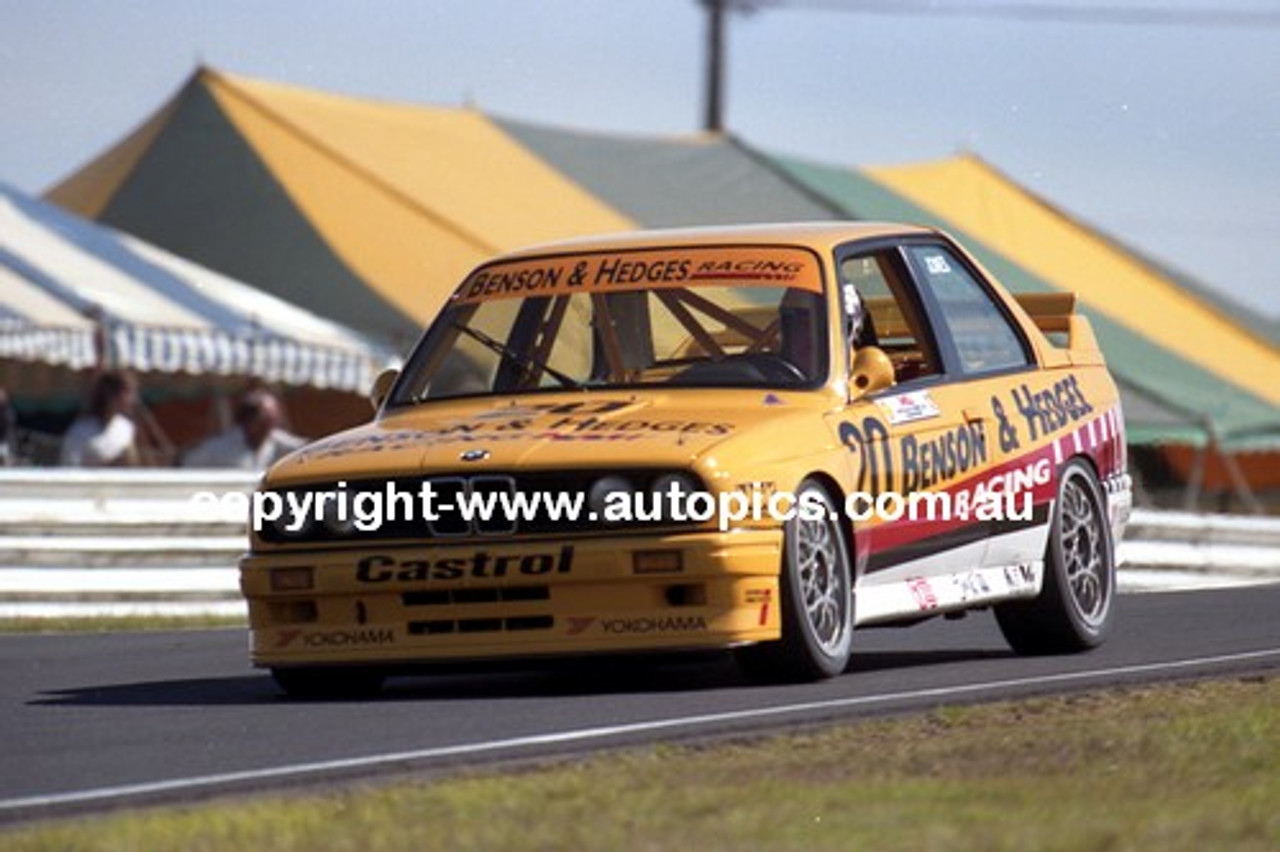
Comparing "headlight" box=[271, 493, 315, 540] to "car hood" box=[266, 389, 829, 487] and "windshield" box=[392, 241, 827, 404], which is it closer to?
"car hood" box=[266, 389, 829, 487]

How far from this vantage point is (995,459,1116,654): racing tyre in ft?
33.4

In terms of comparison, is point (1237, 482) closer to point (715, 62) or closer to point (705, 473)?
point (705, 473)

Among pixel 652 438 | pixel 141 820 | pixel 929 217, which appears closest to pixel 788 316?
pixel 652 438

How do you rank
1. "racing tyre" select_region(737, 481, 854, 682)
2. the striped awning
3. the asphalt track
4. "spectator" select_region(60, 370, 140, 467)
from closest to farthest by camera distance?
the asphalt track, "racing tyre" select_region(737, 481, 854, 682), "spectator" select_region(60, 370, 140, 467), the striped awning

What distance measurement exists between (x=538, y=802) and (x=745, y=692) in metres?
2.46

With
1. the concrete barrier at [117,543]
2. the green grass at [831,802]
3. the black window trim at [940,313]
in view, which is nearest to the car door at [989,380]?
the black window trim at [940,313]

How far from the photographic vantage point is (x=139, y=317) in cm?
2136

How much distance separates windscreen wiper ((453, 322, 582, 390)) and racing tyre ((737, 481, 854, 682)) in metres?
1.06

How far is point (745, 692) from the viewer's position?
859cm

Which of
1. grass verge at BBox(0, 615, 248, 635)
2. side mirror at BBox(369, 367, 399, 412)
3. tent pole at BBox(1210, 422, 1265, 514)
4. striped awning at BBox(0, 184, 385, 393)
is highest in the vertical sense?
side mirror at BBox(369, 367, 399, 412)

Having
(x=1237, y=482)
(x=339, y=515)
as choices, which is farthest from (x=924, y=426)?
(x=1237, y=482)

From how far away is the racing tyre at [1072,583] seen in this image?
10.2 m

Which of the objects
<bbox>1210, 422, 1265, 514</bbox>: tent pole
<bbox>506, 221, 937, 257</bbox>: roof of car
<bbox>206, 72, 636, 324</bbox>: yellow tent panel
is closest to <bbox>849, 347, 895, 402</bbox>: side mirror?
<bbox>506, 221, 937, 257</bbox>: roof of car

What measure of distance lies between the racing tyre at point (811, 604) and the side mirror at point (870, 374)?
0.51 m
